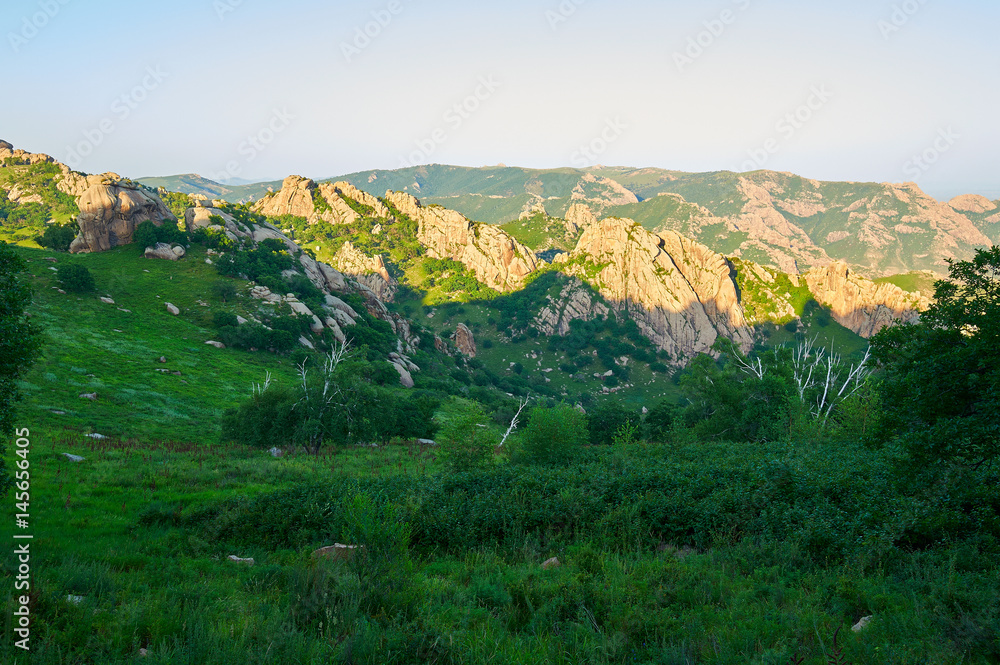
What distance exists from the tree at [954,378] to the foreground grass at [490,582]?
1860mm

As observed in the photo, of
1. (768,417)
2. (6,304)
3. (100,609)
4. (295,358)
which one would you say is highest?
(6,304)

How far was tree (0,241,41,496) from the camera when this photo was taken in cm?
1170

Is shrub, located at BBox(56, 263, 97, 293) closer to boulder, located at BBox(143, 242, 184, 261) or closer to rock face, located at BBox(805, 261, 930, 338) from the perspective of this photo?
boulder, located at BBox(143, 242, 184, 261)

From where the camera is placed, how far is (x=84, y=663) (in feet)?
19.2

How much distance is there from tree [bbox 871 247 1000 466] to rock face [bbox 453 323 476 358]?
364 ft

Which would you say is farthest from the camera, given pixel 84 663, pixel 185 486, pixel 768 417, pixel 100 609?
pixel 768 417

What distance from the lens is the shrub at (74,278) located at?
60094 mm

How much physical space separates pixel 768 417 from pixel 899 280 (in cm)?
20394

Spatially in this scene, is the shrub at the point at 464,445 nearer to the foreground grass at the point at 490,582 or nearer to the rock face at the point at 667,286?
the foreground grass at the point at 490,582

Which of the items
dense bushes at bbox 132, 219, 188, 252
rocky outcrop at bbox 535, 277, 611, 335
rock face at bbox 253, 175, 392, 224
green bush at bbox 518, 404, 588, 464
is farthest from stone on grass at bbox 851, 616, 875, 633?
rock face at bbox 253, 175, 392, 224

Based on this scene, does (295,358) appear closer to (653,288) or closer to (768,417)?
(768,417)

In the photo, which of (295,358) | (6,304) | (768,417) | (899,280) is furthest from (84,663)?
(899,280)

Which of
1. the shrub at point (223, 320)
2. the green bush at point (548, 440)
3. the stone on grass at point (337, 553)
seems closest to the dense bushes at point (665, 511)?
the stone on grass at point (337, 553)

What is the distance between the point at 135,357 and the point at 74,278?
2411 centimetres
